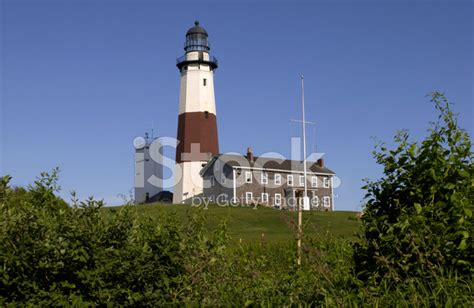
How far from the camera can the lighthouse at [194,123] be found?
5669cm

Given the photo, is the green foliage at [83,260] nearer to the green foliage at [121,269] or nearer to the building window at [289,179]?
the green foliage at [121,269]

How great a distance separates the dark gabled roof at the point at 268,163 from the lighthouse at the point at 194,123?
151 centimetres

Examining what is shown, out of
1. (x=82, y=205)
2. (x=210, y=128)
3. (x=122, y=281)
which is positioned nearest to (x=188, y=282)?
(x=122, y=281)

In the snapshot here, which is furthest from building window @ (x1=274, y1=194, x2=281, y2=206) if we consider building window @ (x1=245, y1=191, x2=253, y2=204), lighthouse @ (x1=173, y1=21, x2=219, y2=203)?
lighthouse @ (x1=173, y1=21, x2=219, y2=203)

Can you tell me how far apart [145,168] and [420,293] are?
63.6 m

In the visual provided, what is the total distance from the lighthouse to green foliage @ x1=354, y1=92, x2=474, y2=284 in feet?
162

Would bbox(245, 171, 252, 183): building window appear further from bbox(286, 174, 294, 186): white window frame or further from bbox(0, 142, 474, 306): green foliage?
bbox(0, 142, 474, 306): green foliage

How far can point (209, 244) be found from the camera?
8.20 metres

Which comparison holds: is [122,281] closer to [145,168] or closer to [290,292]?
[290,292]

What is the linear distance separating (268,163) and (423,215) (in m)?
58.3

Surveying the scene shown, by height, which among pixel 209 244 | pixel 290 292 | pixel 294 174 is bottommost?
pixel 290 292

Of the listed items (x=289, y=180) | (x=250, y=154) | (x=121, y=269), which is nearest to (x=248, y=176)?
(x=250, y=154)

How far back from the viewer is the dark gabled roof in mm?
60312

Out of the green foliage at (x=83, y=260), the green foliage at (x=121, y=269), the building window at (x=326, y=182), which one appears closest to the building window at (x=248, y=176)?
the building window at (x=326, y=182)
